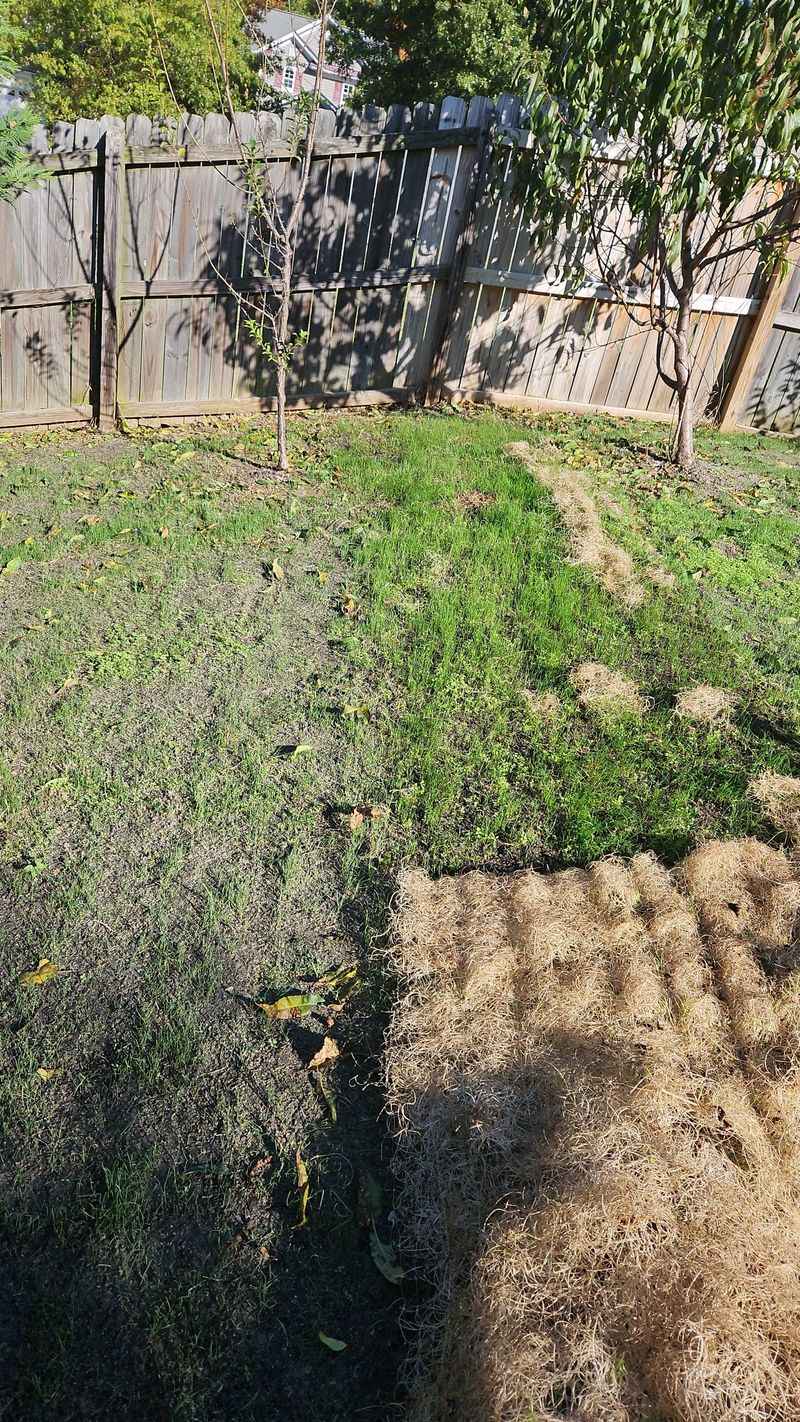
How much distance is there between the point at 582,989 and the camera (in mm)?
3004

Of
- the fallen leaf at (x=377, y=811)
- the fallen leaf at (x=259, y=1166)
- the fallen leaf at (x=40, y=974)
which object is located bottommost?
the fallen leaf at (x=40, y=974)

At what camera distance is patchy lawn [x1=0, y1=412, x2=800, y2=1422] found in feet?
7.70

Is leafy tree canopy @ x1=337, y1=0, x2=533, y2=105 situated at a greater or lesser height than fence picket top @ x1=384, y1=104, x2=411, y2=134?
greater

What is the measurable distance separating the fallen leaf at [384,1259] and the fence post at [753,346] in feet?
24.8

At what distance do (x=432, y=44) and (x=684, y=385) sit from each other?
56.7 feet

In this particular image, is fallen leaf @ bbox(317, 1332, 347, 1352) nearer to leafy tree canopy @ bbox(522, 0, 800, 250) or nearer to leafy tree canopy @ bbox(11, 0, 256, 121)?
leafy tree canopy @ bbox(522, 0, 800, 250)

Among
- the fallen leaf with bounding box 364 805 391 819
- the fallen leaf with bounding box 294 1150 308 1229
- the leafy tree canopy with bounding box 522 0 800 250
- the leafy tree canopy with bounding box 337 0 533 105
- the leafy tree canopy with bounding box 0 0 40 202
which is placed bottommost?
the fallen leaf with bounding box 294 1150 308 1229

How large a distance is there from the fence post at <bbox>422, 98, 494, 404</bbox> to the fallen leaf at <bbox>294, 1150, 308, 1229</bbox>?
6.70m

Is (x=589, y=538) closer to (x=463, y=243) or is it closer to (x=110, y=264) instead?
(x=463, y=243)

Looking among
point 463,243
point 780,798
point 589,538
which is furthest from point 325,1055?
point 463,243

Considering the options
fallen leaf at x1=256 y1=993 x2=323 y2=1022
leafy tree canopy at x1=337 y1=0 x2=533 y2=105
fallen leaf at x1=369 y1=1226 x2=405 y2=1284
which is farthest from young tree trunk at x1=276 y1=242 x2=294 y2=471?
leafy tree canopy at x1=337 y1=0 x2=533 y2=105

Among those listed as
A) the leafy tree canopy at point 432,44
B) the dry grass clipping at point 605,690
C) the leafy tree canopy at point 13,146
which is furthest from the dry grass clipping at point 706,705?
the leafy tree canopy at point 432,44

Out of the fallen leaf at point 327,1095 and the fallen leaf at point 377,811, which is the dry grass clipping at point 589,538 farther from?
the fallen leaf at point 327,1095

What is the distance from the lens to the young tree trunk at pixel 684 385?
6555 millimetres
